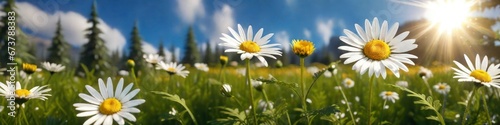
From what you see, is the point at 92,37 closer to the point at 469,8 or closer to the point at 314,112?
the point at 469,8

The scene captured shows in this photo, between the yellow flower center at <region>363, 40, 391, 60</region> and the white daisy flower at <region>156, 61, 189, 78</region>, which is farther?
the white daisy flower at <region>156, 61, 189, 78</region>

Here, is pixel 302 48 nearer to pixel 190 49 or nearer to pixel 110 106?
pixel 110 106

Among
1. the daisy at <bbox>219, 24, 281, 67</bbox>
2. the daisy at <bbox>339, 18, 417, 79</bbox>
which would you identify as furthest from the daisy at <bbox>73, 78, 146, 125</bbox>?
the daisy at <bbox>339, 18, 417, 79</bbox>

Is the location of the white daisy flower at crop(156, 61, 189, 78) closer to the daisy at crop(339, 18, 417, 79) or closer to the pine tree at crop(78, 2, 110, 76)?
the daisy at crop(339, 18, 417, 79)

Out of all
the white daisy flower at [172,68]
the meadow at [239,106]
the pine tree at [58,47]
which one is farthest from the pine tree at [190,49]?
the white daisy flower at [172,68]

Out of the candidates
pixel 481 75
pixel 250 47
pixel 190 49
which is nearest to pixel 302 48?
pixel 250 47

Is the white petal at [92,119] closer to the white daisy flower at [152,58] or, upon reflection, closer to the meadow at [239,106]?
the meadow at [239,106]

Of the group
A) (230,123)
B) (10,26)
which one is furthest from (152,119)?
(230,123)
